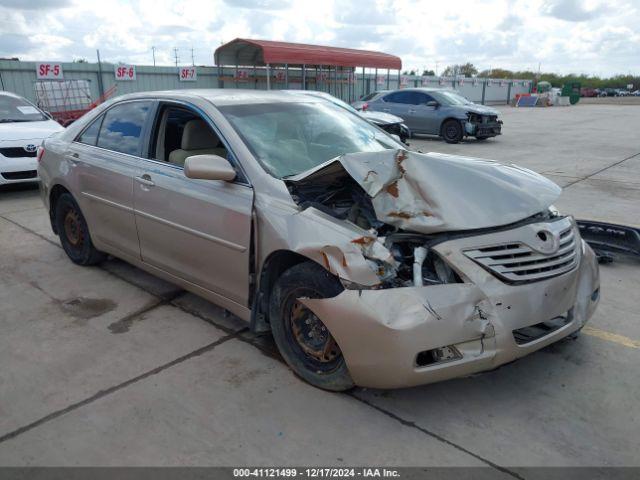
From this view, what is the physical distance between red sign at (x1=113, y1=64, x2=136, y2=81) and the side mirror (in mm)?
17088

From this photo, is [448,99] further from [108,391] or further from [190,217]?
[108,391]

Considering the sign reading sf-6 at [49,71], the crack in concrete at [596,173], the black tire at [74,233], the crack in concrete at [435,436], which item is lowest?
the crack in concrete at [435,436]

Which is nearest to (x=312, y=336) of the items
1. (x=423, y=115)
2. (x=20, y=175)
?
(x=20, y=175)

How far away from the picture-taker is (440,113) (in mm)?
15805

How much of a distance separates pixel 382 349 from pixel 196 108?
2204 mm

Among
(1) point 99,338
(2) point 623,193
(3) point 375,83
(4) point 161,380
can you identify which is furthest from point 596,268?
(3) point 375,83

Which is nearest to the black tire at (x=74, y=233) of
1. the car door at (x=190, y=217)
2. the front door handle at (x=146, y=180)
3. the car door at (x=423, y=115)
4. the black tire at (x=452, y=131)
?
the car door at (x=190, y=217)

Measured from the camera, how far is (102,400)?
9.93 feet

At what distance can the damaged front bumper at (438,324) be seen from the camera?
8.50ft

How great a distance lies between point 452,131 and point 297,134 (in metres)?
12.8

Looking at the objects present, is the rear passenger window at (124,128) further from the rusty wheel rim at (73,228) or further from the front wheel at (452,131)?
the front wheel at (452,131)

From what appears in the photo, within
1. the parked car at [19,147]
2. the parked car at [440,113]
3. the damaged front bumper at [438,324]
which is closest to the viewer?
the damaged front bumper at [438,324]

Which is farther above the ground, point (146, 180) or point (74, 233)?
point (146, 180)

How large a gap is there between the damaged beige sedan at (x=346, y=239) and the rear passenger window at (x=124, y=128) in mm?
29
